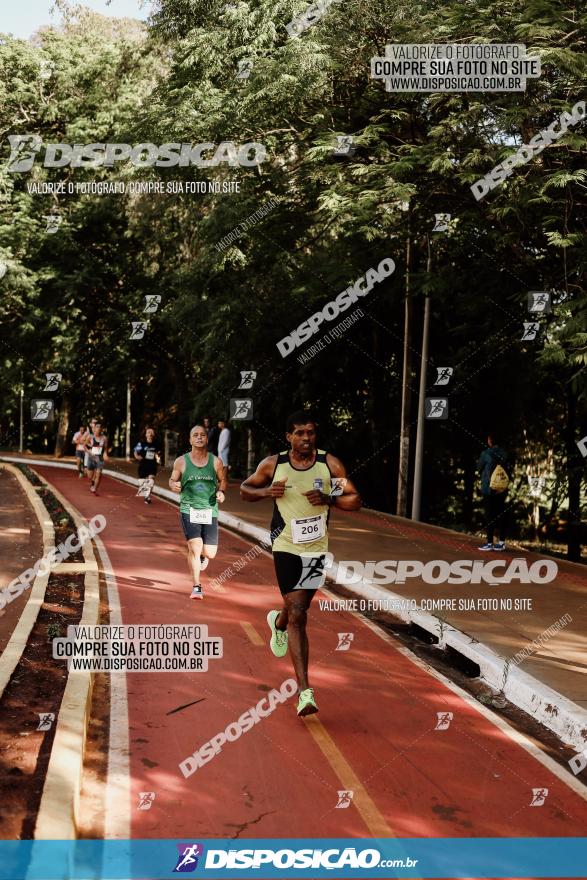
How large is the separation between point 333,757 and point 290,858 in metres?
1.40

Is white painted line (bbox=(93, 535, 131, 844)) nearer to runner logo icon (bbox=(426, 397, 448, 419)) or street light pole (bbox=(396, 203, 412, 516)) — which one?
runner logo icon (bbox=(426, 397, 448, 419))

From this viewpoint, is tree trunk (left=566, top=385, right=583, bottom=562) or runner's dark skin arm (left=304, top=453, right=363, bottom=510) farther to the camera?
tree trunk (left=566, top=385, right=583, bottom=562)

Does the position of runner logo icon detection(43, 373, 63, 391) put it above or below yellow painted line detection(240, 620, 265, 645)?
above

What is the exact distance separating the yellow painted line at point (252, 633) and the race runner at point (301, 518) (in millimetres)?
2529

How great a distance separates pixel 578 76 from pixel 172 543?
1023 centimetres

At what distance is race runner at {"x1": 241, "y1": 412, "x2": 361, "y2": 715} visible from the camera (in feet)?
22.9

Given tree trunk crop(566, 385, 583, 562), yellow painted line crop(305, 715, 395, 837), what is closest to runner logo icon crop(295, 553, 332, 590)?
yellow painted line crop(305, 715, 395, 837)

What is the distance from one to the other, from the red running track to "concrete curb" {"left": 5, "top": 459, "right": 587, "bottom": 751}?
0.44 metres

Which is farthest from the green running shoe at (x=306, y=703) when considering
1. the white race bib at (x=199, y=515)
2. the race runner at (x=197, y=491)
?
the white race bib at (x=199, y=515)

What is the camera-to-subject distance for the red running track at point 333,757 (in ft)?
17.6

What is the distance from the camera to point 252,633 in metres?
9.89

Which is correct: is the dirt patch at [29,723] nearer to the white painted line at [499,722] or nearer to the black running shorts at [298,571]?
the black running shorts at [298,571]

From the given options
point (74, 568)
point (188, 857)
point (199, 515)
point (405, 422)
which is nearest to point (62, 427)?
point (405, 422)

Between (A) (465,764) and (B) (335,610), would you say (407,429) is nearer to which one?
(B) (335,610)
